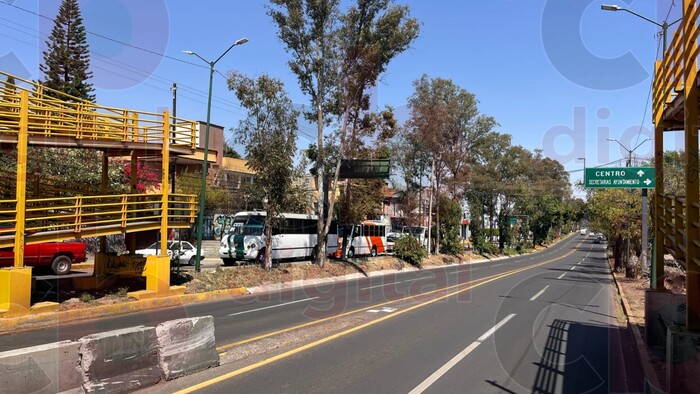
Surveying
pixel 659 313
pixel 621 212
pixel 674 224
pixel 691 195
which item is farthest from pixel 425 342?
pixel 621 212

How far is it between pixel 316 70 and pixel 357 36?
110 inches

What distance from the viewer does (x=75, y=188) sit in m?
16.9

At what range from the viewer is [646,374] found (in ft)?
24.5

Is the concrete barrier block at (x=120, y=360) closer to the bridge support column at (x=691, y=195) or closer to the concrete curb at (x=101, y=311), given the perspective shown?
the concrete curb at (x=101, y=311)

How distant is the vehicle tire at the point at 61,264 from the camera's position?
64.3 ft

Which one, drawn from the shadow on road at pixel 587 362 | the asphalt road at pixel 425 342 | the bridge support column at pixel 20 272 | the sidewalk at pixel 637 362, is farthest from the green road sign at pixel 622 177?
the bridge support column at pixel 20 272

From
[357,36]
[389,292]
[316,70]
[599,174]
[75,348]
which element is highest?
[357,36]

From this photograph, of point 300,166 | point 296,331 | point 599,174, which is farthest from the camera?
point 300,166

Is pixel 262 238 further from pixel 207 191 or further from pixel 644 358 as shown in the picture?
pixel 644 358

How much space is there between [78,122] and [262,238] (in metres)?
12.7

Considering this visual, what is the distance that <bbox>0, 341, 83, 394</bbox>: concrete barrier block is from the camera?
5.03 meters

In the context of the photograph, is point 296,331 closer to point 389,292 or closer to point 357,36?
point 389,292

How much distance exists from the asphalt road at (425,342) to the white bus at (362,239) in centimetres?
1617

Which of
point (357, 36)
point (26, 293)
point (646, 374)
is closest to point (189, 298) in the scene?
point (26, 293)
